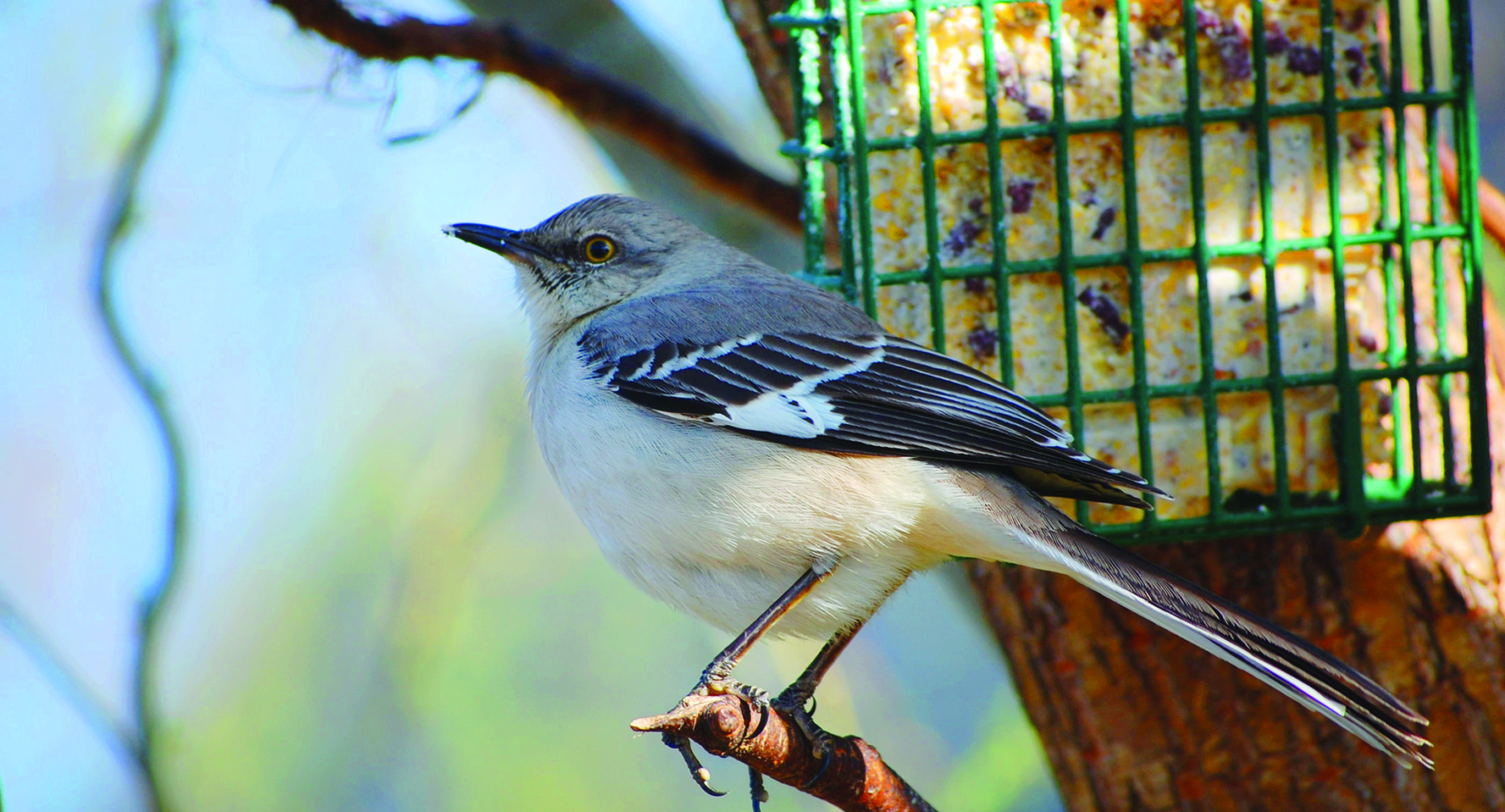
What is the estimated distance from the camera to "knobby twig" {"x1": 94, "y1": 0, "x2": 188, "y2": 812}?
420 cm

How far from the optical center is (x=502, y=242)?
3412 millimetres

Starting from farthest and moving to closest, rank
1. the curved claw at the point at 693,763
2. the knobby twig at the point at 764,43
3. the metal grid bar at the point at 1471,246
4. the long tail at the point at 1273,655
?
1. the knobby twig at the point at 764,43
2. the metal grid bar at the point at 1471,246
3. the curved claw at the point at 693,763
4. the long tail at the point at 1273,655

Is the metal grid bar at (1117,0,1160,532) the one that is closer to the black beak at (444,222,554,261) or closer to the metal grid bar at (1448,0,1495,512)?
the metal grid bar at (1448,0,1495,512)

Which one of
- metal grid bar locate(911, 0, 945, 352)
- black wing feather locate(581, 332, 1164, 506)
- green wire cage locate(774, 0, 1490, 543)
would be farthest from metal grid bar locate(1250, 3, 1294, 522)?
metal grid bar locate(911, 0, 945, 352)

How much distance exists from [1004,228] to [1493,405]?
1.57m

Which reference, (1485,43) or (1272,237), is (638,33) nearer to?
(1272,237)

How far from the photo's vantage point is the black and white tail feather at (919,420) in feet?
7.53

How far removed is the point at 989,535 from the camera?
2.60 meters

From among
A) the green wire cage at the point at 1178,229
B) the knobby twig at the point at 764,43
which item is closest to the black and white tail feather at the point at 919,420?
the green wire cage at the point at 1178,229

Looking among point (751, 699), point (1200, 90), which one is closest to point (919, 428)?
point (751, 699)

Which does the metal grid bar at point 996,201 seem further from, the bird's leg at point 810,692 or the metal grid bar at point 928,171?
the bird's leg at point 810,692

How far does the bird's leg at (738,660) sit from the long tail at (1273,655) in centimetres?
64

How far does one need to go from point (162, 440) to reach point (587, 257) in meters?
1.90

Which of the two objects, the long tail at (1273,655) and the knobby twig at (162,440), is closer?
the long tail at (1273,655)
